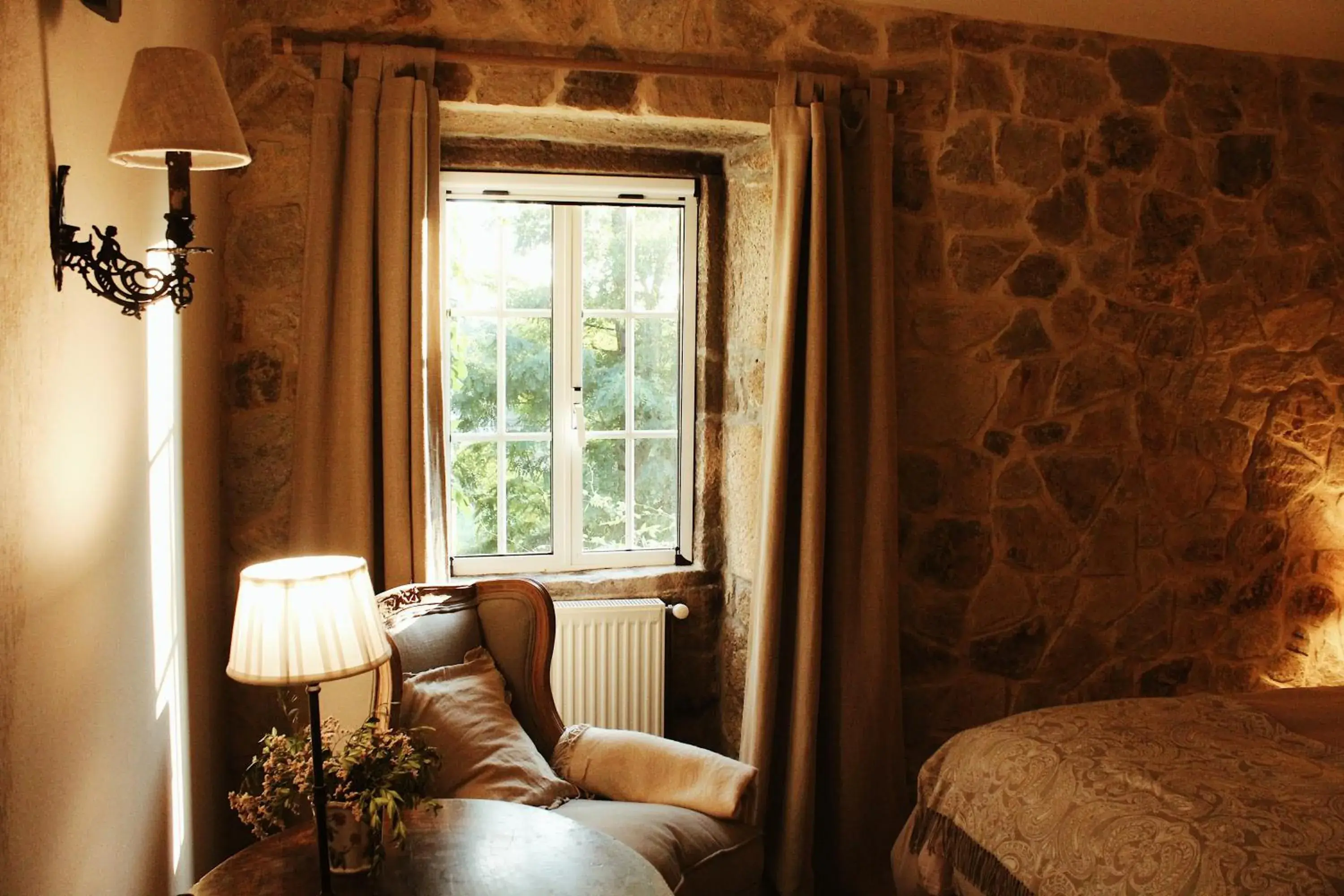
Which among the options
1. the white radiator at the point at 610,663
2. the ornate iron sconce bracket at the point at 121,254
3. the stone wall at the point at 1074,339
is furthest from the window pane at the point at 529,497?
the ornate iron sconce bracket at the point at 121,254

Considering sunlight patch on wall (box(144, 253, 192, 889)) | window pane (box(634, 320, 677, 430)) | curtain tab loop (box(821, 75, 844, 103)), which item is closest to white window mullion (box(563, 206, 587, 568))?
window pane (box(634, 320, 677, 430))

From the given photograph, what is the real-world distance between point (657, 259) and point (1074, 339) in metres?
1.37

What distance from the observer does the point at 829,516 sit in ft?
10.2

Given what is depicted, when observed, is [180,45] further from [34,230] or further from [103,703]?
[103,703]

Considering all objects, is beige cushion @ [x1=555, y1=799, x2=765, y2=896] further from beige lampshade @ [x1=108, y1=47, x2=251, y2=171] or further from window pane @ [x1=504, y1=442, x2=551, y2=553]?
beige lampshade @ [x1=108, y1=47, x2=251, y2=171]

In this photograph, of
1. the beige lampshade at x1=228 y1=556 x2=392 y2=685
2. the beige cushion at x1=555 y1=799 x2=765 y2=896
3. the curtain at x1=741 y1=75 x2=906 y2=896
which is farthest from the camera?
the curtain at x1=741 y1=75 x2=906 y2=896

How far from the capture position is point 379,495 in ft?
9.05

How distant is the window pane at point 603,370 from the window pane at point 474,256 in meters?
0.34

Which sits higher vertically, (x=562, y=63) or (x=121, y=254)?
(x=562, y=63)

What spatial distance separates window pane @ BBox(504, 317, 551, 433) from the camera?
3.42 m

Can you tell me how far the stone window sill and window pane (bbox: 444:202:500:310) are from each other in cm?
89

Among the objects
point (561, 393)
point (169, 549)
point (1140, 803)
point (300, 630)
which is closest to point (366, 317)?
point (169, 549)

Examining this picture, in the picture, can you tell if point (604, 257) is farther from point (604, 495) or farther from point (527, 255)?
point (604, 495)

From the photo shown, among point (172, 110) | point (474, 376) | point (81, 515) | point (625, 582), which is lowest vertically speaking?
point (625, 582)
